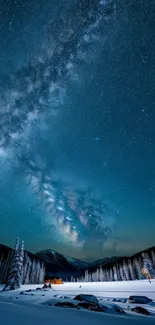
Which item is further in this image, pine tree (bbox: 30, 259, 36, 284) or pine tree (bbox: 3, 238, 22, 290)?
pine tree (bbox: 30, 259, 36, 284)

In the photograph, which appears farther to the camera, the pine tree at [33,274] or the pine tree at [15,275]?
the pine tree at [33,274]

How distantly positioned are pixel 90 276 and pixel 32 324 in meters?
124

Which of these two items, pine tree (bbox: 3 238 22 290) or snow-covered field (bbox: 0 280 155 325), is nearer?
snow-covered field (bbox: 0 280 155 325)

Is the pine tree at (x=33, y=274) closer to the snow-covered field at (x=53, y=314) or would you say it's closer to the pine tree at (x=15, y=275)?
the pine tree at (x=15, y=275)

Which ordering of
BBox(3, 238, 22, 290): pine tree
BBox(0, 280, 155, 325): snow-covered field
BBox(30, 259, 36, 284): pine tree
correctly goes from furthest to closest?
BBox(30, 259, 36, 284): pine tree → BBox(3, 238, 22, 290): pine tree → BBox(0, 280, 155, 325): snow-covered field

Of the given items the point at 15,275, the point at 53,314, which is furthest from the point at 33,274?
the point at 53,314

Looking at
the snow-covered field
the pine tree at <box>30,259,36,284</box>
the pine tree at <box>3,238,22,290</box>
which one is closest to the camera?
the snow-covered field

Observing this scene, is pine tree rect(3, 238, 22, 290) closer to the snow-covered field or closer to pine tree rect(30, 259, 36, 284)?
the snow-covered field

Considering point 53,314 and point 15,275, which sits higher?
point 15,275

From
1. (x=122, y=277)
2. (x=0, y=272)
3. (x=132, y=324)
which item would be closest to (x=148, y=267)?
(x=122, y=277)

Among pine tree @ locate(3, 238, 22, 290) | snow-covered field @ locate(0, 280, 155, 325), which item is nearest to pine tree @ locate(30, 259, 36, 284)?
pine tree @ locate(3, 238, 22, 290)

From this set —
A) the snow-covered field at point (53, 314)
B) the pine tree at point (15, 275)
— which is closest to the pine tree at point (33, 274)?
the pine tree at point (15, 275)

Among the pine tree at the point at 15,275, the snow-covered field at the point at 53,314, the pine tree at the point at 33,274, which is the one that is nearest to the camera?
the snow-covered field at the point at 53,314

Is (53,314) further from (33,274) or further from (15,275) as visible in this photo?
(33,274)
